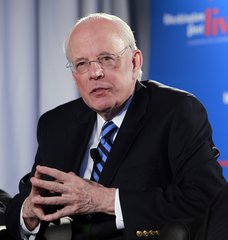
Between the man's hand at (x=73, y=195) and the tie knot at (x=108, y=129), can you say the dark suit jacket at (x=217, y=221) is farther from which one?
the tie knot at (x=108, y=129)

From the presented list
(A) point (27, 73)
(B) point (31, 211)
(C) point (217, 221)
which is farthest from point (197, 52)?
(C) point (217, 221)

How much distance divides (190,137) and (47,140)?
737 mm

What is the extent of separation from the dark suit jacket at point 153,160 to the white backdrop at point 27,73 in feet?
7.15

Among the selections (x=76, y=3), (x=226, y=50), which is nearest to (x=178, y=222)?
(x=226, y=50)

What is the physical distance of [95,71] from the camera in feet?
8.60

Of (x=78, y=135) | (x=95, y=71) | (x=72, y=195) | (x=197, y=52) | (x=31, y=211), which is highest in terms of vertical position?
(x=95, y=71)

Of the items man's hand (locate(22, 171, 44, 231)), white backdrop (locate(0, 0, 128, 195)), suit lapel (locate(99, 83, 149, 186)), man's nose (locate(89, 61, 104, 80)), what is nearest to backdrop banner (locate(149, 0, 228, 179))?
white backdrop (locate(0, 0, 128, 195))

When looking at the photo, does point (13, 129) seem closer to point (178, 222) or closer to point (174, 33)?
point (174, 33)

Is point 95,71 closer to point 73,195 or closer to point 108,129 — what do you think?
point 108,129

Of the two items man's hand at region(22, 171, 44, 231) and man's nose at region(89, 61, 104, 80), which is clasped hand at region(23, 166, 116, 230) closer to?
man's hand at region(22, 171, 44, 231)

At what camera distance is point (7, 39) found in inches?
197

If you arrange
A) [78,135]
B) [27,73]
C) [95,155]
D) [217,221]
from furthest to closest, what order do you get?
1. [27,73]
2. [78,135]
3. [95,155]
4. [217,221]

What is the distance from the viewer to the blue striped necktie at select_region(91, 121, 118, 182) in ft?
8.86

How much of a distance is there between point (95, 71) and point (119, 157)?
1.24ft
